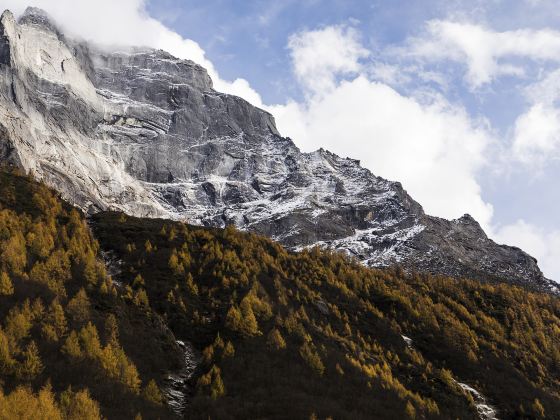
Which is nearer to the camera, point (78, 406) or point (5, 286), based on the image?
point (78, 406)

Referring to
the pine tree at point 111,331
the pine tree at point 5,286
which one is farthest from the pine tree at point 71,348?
the pine tree at point 5,286

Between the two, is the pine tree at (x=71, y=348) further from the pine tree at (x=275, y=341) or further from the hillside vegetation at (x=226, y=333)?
the pine tree at (x=275, y=341)

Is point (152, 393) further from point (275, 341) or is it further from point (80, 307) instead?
point (275, 341)

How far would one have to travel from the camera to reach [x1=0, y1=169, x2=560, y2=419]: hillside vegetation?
84125 millimetres

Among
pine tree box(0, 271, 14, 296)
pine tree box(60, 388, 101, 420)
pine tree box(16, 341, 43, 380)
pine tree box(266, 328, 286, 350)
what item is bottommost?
pine tree box(60, 388, 101, 420)

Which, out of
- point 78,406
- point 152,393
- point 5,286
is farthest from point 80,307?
point 78,406

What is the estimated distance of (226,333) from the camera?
112188 mm

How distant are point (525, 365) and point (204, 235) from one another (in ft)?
319

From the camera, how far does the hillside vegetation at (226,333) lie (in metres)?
84.1

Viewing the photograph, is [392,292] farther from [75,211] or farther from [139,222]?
[75,211]

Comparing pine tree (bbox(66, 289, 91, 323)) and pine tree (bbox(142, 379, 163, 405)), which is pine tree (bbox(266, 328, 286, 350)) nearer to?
pine tree (bbox(142, 379, 163, 405))

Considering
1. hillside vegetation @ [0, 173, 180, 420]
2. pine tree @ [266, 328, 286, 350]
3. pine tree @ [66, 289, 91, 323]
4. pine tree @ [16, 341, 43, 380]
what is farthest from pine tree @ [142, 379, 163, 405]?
pine tree @ [266, 328, 286, 350]

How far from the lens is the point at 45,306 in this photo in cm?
9375

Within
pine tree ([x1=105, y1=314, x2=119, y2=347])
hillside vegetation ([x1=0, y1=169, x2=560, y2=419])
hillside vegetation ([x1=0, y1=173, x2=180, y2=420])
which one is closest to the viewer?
hillside vegetation ([x1=0, y1=173, x2=180, y2=420])
